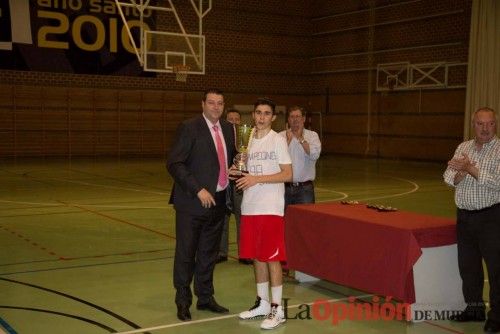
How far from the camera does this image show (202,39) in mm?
19172

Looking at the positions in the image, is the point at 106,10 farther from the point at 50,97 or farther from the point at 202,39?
the point at 202,39

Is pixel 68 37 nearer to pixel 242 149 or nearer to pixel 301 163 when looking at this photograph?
pixel 301 163

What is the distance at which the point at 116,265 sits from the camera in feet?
23.7

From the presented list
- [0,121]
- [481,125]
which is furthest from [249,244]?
[0,121]

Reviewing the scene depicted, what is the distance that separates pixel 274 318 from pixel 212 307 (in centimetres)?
72

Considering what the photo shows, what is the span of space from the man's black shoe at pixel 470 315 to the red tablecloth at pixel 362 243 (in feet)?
1.56

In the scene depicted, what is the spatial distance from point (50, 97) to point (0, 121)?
2.00m

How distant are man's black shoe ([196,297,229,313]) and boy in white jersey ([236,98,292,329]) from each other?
558 mm

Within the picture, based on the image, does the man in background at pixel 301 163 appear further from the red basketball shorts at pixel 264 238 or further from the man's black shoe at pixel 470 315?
the man's black shoe at pixel 470 315

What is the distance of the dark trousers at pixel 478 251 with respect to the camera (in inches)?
191

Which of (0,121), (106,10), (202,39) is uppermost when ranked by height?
(106,10)

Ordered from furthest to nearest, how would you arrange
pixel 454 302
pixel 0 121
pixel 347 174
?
pixel 0 121, pixel 347 174, pixel 454 302

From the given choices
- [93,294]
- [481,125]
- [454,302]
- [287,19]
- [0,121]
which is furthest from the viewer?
[287,19]

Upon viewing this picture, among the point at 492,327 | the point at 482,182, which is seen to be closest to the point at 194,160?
the point at 482,182
